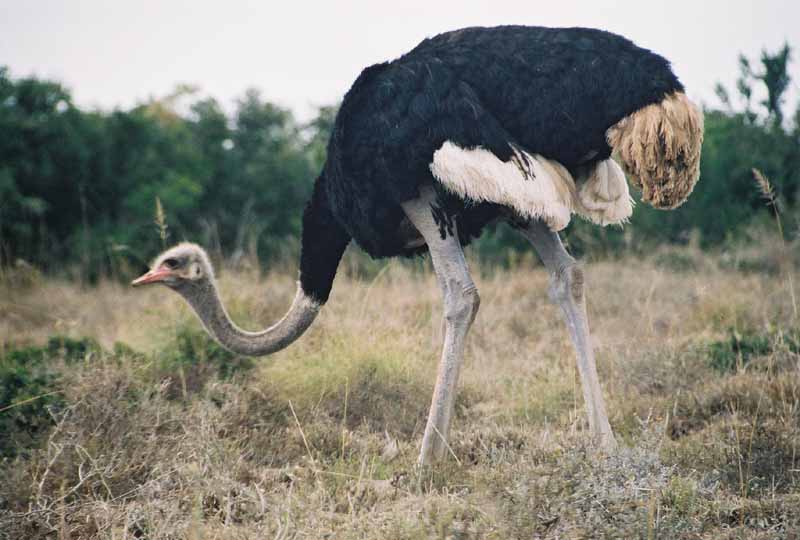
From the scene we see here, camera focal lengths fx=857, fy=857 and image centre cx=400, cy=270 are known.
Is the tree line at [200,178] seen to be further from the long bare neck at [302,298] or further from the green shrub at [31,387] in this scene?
the long bare neck at [302,298]

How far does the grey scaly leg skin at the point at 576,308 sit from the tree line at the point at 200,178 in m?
4.55

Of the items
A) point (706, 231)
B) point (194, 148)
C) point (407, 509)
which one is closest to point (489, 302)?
point (407, 509)

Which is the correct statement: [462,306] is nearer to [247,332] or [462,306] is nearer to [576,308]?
[576,308]

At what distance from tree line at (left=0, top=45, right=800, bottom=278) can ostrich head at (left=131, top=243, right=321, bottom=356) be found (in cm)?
407

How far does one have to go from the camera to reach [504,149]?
326 cm

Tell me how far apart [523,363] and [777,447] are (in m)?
1.83

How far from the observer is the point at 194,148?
14609 mm

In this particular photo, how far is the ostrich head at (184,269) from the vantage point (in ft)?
13.4

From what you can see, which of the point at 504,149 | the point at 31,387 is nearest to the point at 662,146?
the point at 504,149

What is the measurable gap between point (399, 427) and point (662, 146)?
6.33ft

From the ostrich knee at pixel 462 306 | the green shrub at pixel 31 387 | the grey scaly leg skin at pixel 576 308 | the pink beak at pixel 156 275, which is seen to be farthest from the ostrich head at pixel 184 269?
the grey scaly leg skin at pixel 576 308

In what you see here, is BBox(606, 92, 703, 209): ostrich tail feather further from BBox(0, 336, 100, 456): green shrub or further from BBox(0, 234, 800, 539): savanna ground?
BBox(0, 336, 100, 456): green shrub

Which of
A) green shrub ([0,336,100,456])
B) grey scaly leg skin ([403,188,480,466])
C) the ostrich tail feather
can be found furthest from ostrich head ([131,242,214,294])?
the ostrich tail feather

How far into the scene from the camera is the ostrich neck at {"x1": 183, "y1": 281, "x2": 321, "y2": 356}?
4090 mm
